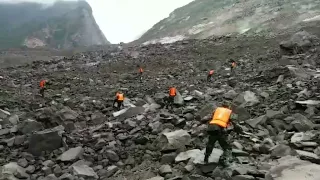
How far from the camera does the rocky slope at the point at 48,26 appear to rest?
62.3 m

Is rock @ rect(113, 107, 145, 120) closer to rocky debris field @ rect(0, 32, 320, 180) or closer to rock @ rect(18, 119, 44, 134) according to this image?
rocky debris field @ rect(0, 32, 320, 180)

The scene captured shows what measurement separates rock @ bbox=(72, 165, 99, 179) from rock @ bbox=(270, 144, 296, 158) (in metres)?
3.83

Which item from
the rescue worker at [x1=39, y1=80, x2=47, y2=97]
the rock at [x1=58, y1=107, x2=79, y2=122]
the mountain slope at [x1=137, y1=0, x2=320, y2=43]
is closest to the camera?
the rock at [x1=58, y1=107, x2=79, y2=122]

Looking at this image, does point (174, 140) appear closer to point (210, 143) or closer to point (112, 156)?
point (112, 156)

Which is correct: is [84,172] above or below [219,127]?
below

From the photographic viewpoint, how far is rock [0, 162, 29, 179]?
8.39 m

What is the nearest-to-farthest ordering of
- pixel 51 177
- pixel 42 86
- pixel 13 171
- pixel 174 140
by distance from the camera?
pixel 51 177 < pixel 13 171 < pixel 174 140 < pixel 42 86

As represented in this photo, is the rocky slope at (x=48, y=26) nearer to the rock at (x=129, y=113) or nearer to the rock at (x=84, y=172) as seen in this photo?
the rock at (x=129, y=113)

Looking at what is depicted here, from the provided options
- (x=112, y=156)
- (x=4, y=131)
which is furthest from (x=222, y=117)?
(x=4, y=131)

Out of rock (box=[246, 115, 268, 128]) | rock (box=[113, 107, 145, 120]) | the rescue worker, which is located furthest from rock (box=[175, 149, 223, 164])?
the rescue worker

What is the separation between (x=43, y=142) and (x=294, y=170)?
20.2 ft

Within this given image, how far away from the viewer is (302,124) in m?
9.11

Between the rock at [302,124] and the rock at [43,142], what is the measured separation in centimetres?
596

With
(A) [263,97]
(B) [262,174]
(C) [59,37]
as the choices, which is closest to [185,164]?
(B) [262,174]
